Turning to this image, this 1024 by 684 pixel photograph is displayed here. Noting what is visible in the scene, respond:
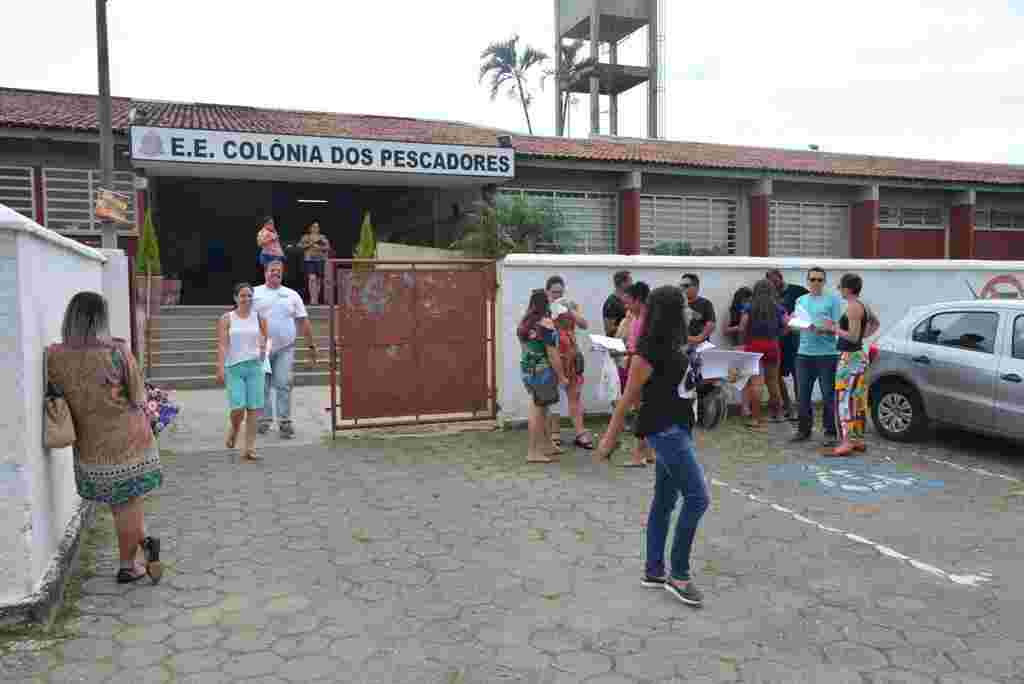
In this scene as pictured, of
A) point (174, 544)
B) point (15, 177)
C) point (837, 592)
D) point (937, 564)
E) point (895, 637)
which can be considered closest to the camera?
point (895, 637)

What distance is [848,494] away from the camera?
629 centimetres

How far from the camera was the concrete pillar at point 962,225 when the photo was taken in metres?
24.2

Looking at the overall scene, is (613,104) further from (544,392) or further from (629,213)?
(544,392)

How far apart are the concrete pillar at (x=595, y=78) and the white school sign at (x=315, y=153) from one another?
13139 millimetres

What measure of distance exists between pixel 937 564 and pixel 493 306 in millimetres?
5122

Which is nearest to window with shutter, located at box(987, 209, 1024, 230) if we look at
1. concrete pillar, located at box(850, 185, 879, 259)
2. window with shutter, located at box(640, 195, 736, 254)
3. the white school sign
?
concrete pillar, located at box(850, 185, 879, 259)

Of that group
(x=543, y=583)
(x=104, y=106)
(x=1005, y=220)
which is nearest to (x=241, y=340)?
(x=543, y=583)

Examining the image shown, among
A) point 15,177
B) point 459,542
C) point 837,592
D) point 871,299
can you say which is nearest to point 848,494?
point 837,592

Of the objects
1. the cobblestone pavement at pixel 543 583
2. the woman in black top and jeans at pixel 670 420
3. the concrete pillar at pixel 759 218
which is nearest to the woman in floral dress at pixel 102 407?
the cobblestone pavement at pixel 543 583

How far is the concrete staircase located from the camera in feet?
39.7

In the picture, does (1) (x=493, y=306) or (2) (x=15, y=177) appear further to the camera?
(2) (x=15, y=177)

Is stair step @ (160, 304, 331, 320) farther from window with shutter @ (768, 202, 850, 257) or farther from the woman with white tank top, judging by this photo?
window with shutter @ (768, 202, 850, 257)

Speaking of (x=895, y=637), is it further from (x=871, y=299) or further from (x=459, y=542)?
(x=871, y=299)

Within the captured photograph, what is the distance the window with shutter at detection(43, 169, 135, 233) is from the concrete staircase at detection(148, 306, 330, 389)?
12.0ft
